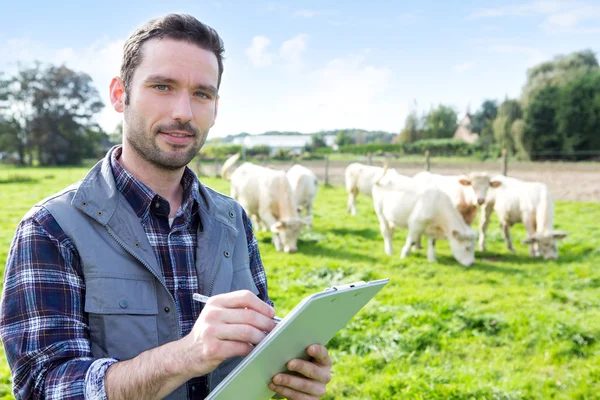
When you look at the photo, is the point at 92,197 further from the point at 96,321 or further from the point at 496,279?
the point at 496,279

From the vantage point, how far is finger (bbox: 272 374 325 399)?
1374mm

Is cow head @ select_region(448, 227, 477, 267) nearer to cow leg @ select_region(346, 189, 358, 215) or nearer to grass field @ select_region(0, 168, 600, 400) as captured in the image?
grass field @ select_region(0, 168, 600, 400)

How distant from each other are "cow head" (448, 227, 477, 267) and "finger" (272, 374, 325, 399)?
7.39 meters

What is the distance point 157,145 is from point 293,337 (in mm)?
776

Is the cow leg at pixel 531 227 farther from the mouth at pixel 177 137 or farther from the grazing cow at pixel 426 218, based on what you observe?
the mouth at pixel 177 137

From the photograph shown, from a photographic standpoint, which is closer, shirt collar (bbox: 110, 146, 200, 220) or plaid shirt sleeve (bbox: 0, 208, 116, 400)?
plaid shirt sleeve (bbox: 0, 208, 116, 400)

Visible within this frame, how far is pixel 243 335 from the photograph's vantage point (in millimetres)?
1118

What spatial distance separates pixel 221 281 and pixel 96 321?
1.34ft

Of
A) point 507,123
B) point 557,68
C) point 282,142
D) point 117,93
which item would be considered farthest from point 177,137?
point 282,142

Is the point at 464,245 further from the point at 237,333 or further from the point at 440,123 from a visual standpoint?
the point at 440,123

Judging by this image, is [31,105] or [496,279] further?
[31,105]

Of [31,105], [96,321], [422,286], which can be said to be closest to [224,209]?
[96,321]

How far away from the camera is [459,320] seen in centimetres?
548

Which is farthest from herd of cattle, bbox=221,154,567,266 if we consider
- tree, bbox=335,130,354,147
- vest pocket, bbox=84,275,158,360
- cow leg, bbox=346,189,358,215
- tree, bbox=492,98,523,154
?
A: tree, bbox=335,130,354,147
